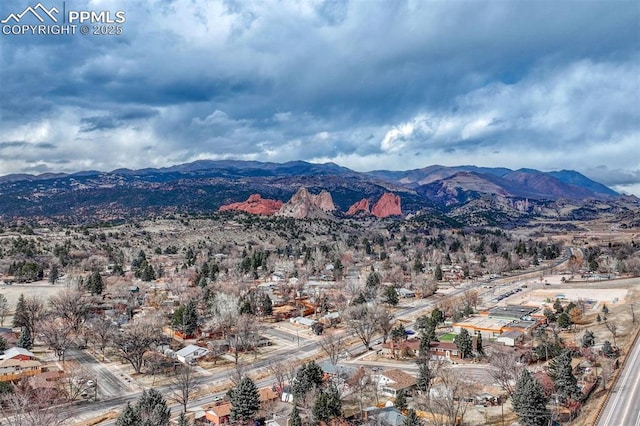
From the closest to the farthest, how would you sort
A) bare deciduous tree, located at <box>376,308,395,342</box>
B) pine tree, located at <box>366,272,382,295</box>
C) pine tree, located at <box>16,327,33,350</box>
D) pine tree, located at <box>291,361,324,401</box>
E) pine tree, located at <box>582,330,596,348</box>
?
pine tree, located at <box>291,361,324,401</box> → pine tree, located at <box>582,330,596,348</box> → pine tree, located at <box>16,327,33,350</box> → bare deciduous tree, located at <box>376,308,395,342</box> → pine tree, located at <box>366,272,382,295</box>

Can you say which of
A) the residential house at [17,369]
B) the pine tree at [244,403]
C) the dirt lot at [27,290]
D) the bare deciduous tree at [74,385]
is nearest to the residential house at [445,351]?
the pine tree at [244,403]

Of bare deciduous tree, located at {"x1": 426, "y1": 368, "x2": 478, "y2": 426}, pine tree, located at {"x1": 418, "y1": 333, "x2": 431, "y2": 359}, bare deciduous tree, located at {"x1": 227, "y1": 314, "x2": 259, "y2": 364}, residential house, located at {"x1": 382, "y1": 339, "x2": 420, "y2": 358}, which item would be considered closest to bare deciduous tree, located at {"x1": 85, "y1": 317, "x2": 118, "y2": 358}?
bare deciduous tree, located at {"x1": 227, "y1": 314, "x2": 259, "y2": 364}

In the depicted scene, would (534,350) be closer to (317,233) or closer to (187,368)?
(187,368)

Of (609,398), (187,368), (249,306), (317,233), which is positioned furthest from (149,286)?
(317,233)

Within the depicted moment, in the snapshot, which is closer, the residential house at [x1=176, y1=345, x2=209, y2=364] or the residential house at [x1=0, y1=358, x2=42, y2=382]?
the residential house at [x1=0, y1=358, x2=42, y2=382]

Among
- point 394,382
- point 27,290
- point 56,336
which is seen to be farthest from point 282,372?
point 27,290

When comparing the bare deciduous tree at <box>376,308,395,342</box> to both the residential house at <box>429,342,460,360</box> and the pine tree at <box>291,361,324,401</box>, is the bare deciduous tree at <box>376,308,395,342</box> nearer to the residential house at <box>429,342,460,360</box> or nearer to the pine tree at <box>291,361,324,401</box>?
the residential house at <box>429,342,460,360</box>

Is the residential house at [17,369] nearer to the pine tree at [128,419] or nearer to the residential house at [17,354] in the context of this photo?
the residential house at [17,354]

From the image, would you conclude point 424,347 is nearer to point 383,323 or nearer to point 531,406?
point 383,323
